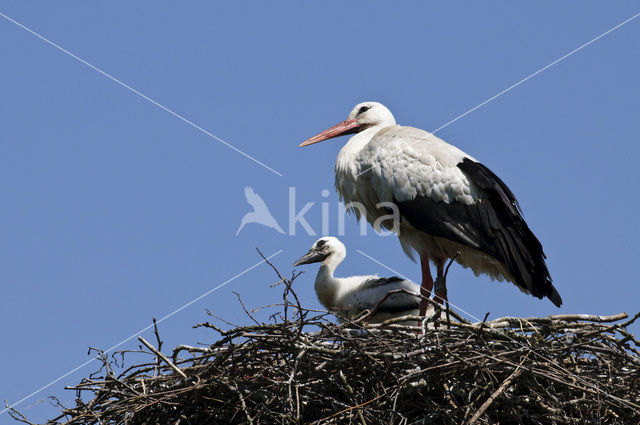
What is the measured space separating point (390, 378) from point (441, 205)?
2.09m

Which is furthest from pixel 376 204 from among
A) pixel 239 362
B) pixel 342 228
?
pixel 239 362

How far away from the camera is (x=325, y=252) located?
6500 millimetres

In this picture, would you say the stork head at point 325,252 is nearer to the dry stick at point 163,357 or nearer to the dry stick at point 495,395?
the dry stick at point 163,357

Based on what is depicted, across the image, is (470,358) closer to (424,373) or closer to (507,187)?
(424,373)

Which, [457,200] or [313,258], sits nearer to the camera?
[457,200]

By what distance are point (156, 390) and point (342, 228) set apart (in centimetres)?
279

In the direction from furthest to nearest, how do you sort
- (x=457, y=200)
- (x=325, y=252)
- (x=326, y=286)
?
(x=325, y=252) < (x=326, y=286) < (x=457, y=200)

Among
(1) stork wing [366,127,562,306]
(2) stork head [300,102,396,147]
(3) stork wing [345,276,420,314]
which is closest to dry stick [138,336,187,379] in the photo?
(3) stork wing [345,276,420,314]

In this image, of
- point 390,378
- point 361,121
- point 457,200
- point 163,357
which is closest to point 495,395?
point 390,378

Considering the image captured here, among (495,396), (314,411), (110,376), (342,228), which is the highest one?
(342,228)

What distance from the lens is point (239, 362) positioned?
4.15 m

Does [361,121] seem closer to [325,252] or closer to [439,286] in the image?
[325,252]

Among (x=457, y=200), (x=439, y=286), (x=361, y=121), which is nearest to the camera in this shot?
(x=439, y=286)

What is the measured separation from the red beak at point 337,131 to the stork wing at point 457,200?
779mm
